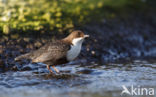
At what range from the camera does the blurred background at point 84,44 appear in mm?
8500

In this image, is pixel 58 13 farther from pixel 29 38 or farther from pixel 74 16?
pixel 29 38

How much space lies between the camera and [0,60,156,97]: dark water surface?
7.80 m

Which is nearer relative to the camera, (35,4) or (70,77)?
(70,77)

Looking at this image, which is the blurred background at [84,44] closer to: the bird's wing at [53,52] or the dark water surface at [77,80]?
the dark water surface at [77,80]

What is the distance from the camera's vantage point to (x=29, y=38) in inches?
493

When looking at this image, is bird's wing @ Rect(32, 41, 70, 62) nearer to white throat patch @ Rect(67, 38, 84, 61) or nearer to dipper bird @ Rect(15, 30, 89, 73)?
dipper bird @ Rect(15, 30, 89, 73)

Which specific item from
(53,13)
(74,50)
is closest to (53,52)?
(74,50)

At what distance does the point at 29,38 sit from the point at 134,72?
4414 mm

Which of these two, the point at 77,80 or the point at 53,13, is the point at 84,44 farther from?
the point at 77,80

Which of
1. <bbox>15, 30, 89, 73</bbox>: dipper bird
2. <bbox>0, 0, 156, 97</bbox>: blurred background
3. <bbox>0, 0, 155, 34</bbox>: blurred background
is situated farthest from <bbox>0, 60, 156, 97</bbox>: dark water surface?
<bbox>0, 0, 155, 34</bbox>: blurred background

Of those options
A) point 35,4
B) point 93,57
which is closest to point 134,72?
point 93,57

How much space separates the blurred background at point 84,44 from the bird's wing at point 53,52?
52 cm

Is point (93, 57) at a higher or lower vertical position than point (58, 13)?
lower

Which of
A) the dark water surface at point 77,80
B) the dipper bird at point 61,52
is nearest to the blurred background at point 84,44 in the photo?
the dark water surface at point 77,80
